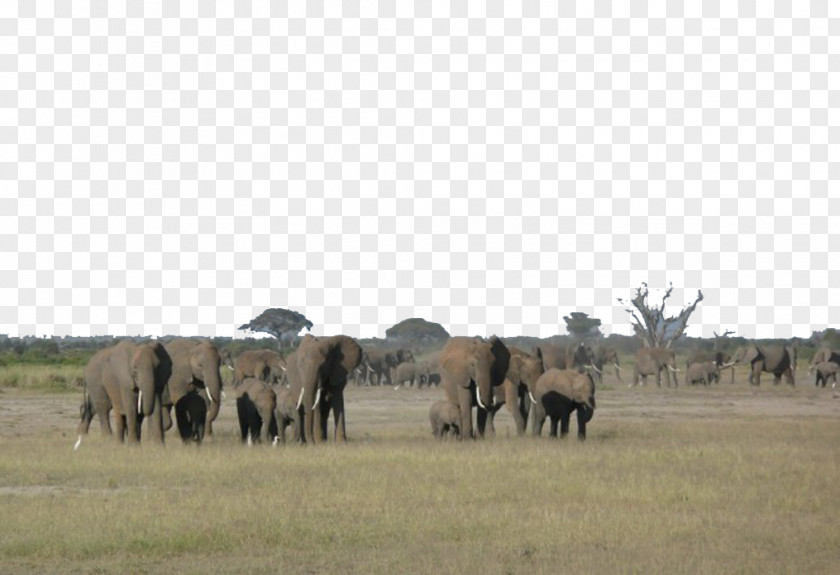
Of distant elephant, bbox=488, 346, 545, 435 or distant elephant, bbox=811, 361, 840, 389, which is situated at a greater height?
distant elephant, bbox=811, 361, 840, 389

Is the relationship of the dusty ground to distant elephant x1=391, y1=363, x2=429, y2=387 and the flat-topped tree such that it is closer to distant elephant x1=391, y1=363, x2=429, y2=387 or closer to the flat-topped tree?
distant elephant x1=391, y1=363, x2=429, y2=387

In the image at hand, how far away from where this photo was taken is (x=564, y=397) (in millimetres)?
29266

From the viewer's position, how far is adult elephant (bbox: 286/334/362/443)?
94.5 feet

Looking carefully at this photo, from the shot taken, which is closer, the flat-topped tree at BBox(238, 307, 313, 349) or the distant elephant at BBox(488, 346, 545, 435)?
the distant elephant at BBox(488, 346, 545, 435)

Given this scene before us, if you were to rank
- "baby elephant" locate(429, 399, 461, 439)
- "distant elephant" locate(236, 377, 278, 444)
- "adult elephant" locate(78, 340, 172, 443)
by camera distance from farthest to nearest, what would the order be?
"baby elephant" locate(429, 399, 461, 439) → "distant elephant" locate(236, 377, 278, 444) → "adult elephant" locate(78, 340, 172, 443)

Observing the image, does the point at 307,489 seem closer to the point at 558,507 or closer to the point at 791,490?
the point at 558,507

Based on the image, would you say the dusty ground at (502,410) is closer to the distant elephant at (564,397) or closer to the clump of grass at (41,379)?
the distant elephant at (564,397)

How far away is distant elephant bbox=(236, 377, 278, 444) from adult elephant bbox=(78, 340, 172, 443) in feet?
6.19

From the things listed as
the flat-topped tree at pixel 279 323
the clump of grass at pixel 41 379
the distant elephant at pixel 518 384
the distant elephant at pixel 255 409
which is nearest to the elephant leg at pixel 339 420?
the distant elephant at pixel 255 409

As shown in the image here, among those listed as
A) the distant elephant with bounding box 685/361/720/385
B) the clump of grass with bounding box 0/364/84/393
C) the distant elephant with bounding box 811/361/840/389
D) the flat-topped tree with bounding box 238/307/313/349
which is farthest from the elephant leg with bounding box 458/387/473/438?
the flat-topped tree with bounding box 238/307/313/349

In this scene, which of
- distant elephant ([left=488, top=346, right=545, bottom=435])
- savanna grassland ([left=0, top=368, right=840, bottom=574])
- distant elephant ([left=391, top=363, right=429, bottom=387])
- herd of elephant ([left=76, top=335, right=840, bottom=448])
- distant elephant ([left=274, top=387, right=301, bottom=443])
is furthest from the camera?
distant elephant ([left=391, top=363, right=429, bottom=387])

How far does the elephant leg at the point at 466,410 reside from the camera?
28.7 meters

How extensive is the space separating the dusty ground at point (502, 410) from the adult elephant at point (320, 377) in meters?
1.33

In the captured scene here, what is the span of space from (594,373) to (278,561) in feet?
190
